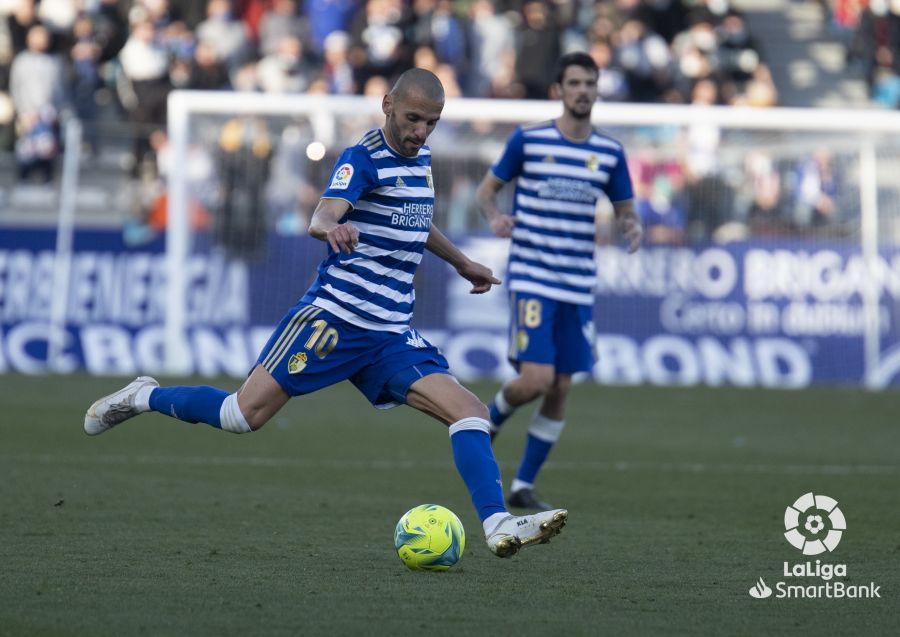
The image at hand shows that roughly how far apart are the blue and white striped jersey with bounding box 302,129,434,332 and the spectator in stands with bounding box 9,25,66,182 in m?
14.1

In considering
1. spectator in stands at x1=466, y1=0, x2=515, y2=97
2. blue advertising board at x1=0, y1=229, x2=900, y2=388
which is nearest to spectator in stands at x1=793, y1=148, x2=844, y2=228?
blue advertising board at x1=0, y1=229, x2=900, y2=388

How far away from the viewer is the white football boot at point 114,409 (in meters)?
6.98

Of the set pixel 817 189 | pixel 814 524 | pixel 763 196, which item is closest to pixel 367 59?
pixel 763 196

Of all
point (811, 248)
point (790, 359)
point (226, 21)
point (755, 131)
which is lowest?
point (790, 359)

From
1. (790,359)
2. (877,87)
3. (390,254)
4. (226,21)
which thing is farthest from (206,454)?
(877,87)

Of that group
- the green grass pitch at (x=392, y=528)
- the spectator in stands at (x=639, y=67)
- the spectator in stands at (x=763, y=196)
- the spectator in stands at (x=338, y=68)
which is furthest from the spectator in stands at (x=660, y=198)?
the green grass pitch at (x=392, y=528)

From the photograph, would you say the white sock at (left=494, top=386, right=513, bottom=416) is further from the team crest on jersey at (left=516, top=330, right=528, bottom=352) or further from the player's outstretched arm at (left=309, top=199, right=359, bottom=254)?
the player's outstretched arm at (left=309, top=199, right=359, bottom=254)

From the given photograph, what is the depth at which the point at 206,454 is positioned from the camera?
1080 centimetres

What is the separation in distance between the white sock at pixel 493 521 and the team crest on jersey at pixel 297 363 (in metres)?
1.01

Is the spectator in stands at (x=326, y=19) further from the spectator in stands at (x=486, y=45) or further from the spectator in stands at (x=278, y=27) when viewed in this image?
the spectator in stands at (x=486, y=45)

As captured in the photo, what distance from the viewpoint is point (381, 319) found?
21.3 ft

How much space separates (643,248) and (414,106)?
1250cm

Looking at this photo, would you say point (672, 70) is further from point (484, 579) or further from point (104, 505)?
point (484, 579)

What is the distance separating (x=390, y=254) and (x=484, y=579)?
140 cm
